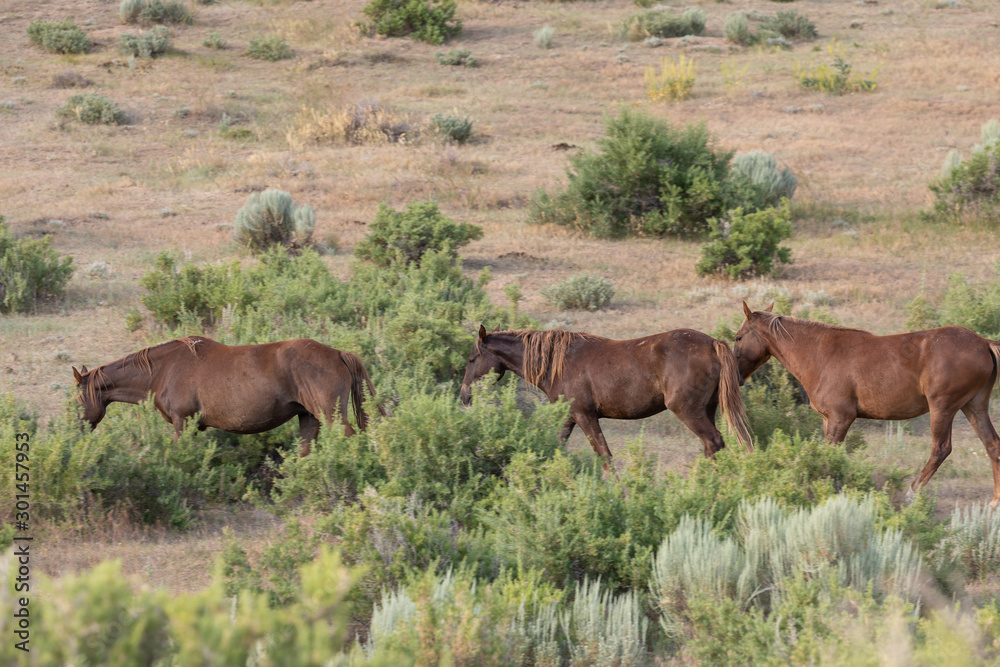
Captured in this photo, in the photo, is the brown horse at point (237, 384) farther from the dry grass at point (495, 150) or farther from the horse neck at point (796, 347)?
the horse neck at point (796, 347)

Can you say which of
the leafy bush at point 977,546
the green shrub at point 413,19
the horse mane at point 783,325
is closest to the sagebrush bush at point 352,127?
the green shrub at point 413,19

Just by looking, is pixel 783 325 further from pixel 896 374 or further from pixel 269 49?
pixel 269 49

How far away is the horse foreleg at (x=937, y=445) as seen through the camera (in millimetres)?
6873

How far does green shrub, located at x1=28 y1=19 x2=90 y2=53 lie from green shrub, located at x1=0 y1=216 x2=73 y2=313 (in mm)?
15684

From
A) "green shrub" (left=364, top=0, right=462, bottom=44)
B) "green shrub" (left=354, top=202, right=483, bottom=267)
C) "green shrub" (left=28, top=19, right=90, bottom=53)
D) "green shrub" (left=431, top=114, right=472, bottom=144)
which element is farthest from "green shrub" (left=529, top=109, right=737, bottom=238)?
"green shrub" (left=28, top=19, right=90, bottom=53)

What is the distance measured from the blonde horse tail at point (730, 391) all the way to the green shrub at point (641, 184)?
7.67 meters

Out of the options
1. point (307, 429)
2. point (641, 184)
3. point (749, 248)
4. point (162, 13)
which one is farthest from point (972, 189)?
point (162, 13)

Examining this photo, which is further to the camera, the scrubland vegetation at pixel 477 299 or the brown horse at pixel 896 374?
the brown horse at pixel 896 374

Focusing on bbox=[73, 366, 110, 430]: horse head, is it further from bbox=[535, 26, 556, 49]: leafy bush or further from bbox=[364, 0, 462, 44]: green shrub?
bbox=[535, 26, 556, 49]: leafy bush

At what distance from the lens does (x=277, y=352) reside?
22.7 feet

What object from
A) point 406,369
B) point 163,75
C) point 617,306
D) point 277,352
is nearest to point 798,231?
point 617,306

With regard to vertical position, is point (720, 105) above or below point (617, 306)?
above

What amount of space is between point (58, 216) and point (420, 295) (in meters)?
8.23

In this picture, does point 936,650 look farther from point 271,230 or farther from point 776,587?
point 271,230
